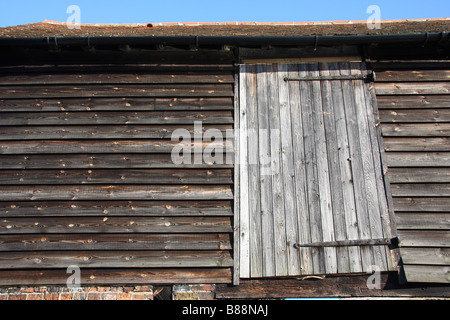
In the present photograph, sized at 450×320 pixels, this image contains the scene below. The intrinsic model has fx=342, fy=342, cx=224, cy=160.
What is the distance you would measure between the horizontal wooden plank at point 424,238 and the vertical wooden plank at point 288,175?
126 cm

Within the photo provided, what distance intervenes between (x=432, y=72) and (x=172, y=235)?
421 cm

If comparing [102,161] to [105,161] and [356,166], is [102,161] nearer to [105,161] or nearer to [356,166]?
[105,161]

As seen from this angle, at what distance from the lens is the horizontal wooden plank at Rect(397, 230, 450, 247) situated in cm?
400

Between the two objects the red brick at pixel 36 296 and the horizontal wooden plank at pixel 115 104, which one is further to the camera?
the horizontal wooden plank at pixel 115 104

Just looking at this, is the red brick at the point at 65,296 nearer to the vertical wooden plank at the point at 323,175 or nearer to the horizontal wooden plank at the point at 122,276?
the horizontal wooden plank at the point at 122,276

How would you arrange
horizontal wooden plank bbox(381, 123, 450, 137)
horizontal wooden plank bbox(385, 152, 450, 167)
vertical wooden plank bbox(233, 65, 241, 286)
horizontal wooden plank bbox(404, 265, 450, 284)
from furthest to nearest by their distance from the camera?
horizontal wooden plank bbox(381, 123, 450, 137)
horizontal wooden plank bbox(385, 152, 450, 167)
vertical wooden plank bbox(233, 65, 241, 286)
horizontal wooden plank bbox(404, 265, 450, 284)

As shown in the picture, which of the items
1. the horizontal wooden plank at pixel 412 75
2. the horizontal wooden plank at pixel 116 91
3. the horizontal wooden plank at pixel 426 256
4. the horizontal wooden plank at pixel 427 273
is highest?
the horizontal wooden plank at pixel 412 75

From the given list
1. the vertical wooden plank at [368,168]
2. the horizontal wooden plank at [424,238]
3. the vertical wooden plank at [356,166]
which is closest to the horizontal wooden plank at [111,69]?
the vertical wooden plank at [356,166]

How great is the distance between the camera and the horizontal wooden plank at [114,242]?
404 cm

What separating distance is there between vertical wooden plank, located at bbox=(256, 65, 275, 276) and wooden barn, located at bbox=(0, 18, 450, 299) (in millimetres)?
17

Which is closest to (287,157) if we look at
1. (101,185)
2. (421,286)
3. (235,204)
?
(235,204)

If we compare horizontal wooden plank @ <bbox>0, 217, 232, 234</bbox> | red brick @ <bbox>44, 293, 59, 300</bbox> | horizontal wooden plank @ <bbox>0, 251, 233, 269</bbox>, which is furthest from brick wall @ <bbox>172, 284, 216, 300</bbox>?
red brick @ <bbox>44, 293, 59, 300</bbox>

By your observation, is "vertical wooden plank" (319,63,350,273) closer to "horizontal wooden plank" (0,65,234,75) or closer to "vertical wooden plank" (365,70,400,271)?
"vertical wooden plank" (365,70,400,271)

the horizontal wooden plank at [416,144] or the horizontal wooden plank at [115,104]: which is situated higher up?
the horizontal wooden plank at [115,104]
